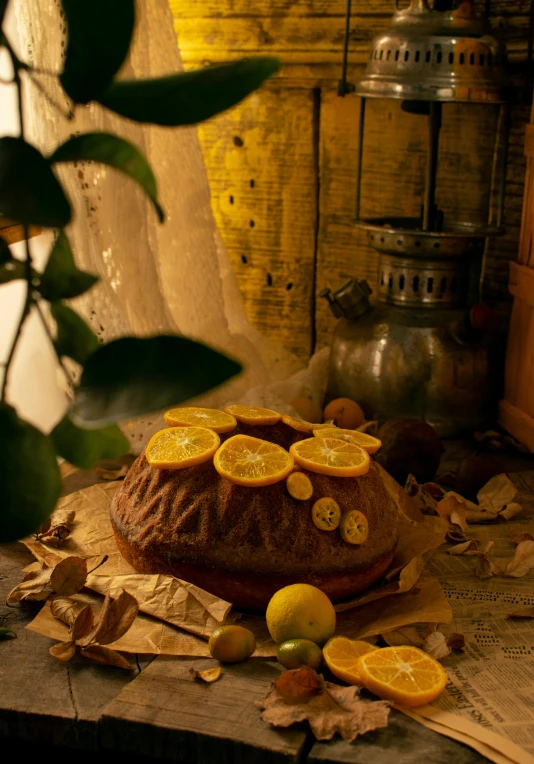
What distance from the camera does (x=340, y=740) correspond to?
49.8 inches

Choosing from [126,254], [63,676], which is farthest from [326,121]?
[63,676]

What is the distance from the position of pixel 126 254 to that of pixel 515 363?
1099mm

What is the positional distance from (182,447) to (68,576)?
0.99ft

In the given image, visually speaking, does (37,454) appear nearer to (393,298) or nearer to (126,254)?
(126,254)

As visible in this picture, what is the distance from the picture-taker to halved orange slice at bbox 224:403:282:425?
71.1 inches

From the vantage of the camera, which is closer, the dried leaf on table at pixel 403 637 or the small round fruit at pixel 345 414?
the dried leaf on table at pixel 403 637

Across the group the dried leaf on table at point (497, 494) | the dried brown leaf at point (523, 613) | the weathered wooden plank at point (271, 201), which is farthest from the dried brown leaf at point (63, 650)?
the weathered wooden plank at point (271, 201)

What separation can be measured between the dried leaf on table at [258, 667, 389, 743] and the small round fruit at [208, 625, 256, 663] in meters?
0.09

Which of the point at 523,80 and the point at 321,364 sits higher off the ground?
the point at 523,80

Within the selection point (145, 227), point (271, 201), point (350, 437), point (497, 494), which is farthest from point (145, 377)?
point (271, 201)

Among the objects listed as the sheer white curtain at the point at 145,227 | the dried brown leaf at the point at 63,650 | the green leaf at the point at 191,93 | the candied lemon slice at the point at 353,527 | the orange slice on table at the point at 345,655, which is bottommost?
the dried brown leaf at the point at 63,650

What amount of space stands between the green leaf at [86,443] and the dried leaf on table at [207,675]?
111 centimetres

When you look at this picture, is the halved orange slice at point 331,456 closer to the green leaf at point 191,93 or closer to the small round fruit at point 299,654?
the small round fruit at point 299,654

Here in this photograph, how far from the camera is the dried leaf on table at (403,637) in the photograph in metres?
1.51
